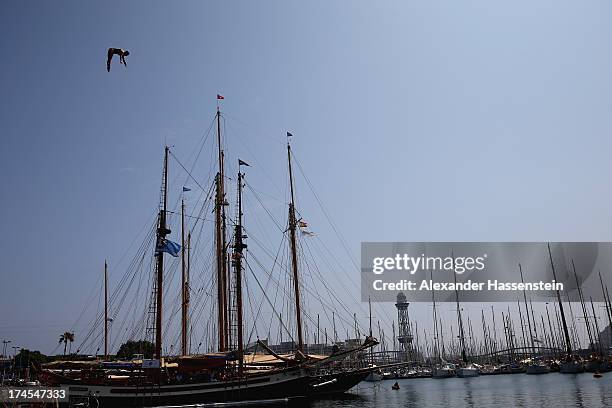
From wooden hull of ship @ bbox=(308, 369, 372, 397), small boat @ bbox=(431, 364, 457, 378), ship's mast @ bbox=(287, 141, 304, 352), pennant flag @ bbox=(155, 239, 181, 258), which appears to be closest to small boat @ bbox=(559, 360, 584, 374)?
small boat @ bbox=(431, 364, 457, 378)

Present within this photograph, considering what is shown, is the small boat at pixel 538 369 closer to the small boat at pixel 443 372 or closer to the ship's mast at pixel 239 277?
the small boat at pixel 443 372

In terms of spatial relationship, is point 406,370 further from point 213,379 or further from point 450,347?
point 213,379

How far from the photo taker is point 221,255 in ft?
195

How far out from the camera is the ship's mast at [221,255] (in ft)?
183

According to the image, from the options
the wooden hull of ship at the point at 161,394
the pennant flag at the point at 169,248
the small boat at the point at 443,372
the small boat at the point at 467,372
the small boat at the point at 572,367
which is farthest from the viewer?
the small boat at the point at 443,372

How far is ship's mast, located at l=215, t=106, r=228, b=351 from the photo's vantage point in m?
55.8

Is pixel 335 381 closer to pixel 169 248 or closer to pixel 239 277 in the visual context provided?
pixel 239 277

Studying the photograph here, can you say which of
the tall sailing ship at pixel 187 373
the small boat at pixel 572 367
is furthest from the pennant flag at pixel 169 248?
the small boat at pixel 572 367

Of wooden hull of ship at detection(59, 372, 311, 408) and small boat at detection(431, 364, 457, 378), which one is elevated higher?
wooden hull of ship at detection(59, 372, 311, 408)

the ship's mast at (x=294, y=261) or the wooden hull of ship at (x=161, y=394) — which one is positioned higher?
the ship's mast at (x=294, y=261)

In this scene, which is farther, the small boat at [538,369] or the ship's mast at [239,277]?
→ the small boat at [538,369]

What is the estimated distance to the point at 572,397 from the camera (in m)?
56.4

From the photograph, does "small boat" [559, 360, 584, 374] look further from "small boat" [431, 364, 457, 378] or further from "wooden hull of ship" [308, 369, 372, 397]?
"wooden hull of ship" [308, 369, 372, 397]

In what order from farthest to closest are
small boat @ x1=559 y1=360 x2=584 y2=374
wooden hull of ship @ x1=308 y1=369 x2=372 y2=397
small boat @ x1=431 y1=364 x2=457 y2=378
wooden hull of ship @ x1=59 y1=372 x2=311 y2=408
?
small boat @ x1=431 y1=364 x2=457 y2=378 < small boat @ x1=559 y1=360 x2=584 y2=374 < wooden hull of ship @ x1=308 y1=369 x2=372 y2=397 < wooden hull of ship @ x1=59 y1=372 x2=311 y2=408
